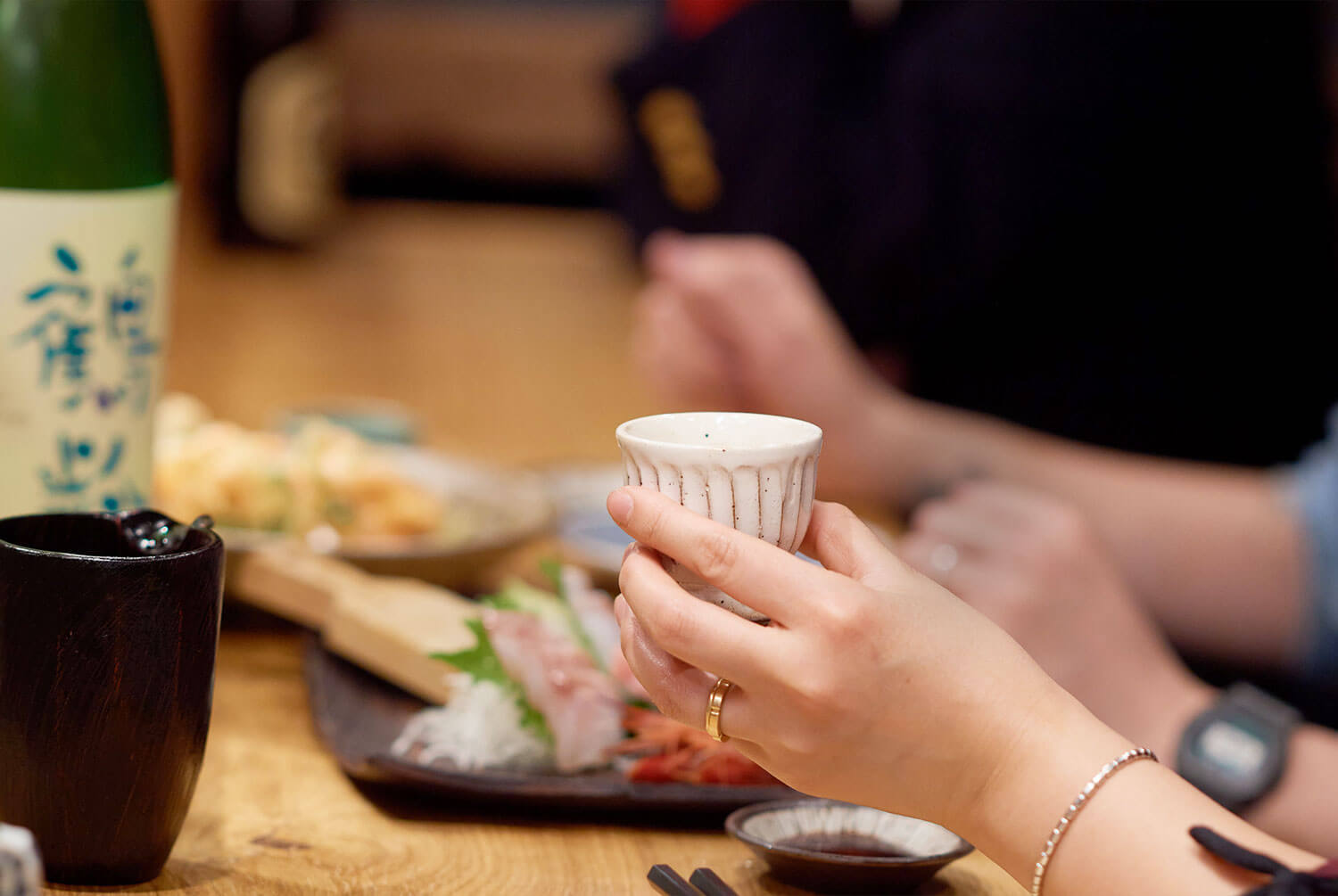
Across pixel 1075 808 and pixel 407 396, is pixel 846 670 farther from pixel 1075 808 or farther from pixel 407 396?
pixel 407 396

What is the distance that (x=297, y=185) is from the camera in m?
3.12

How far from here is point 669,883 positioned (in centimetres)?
60

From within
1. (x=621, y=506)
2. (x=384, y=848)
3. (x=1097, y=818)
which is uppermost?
(x=621, y=506)

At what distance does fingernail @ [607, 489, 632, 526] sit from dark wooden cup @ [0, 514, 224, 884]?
6.7 inches

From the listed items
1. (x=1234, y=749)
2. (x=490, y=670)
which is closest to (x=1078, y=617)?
(x=1234, y=749)

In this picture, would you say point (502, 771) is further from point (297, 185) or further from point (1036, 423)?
point (297, 185)

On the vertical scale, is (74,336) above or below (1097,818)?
above

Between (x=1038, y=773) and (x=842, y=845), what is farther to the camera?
(x=842, y=845)

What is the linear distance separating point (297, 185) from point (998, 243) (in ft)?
5.95

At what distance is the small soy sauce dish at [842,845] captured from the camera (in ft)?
2.06

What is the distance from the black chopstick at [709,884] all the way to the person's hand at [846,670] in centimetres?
7

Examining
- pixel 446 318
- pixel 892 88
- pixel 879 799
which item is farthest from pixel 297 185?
pixel 879 799

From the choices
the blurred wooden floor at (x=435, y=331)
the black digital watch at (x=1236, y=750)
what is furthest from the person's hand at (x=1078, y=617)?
the blurred wooden floor at (x=435, y=331)

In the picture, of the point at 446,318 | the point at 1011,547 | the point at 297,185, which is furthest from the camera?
the point at 297,185
